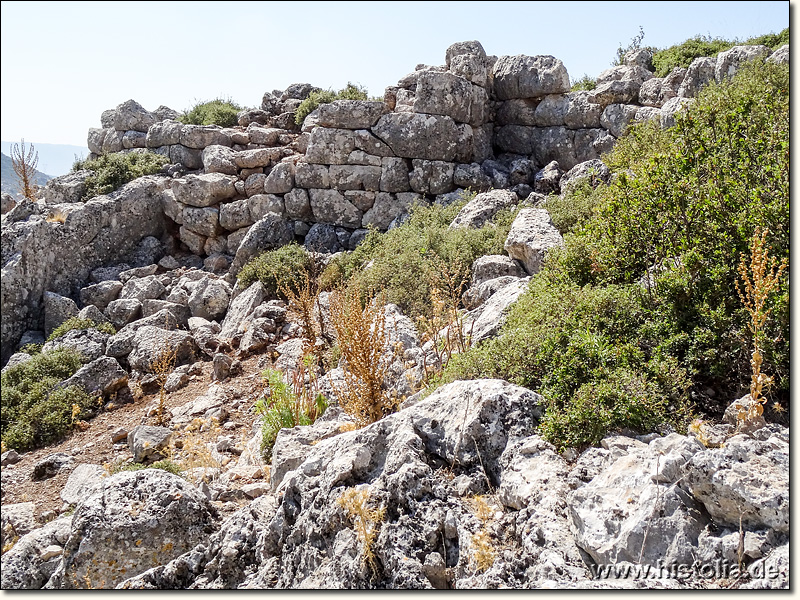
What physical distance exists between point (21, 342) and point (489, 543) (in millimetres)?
12463

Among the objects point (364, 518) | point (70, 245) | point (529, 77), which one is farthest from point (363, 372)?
point (529, 77)

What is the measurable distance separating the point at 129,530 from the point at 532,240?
20.4 ft

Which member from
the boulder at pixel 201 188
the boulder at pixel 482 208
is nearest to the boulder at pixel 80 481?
the boulder at pixel 482 208

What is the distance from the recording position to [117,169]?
15.7m

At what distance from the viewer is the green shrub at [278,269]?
11.9m

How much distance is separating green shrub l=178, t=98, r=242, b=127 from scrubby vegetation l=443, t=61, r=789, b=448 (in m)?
14.9

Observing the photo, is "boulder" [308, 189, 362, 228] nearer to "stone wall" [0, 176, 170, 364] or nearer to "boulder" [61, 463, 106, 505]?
"stone wall" [0, 176, 170, 364]

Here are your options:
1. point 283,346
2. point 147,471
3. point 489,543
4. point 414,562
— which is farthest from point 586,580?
point 283,346

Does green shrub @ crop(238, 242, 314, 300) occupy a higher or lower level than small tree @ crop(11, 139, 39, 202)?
lower

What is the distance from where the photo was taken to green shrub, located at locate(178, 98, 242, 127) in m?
18.3

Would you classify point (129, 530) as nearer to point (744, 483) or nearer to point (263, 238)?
point (744, 483)

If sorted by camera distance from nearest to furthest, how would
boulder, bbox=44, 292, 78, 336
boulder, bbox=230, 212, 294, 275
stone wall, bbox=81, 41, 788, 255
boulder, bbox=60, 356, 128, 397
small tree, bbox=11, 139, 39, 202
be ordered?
boulder, bbox=60, 356, 128, 397 → boulder, bbox=44, 292, 78, 336 → boulder, bbox=230, 212, 294, 275 → stone wall, bbox=81, 41, 788, 255 → small tree, bbox=11, 139, 39, 202

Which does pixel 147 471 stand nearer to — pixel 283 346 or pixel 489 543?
pixel 489 543

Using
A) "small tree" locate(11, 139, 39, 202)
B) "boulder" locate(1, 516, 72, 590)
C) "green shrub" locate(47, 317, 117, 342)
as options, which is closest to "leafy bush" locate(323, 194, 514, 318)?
"boulder" locate(1, 516, 72, 590)
